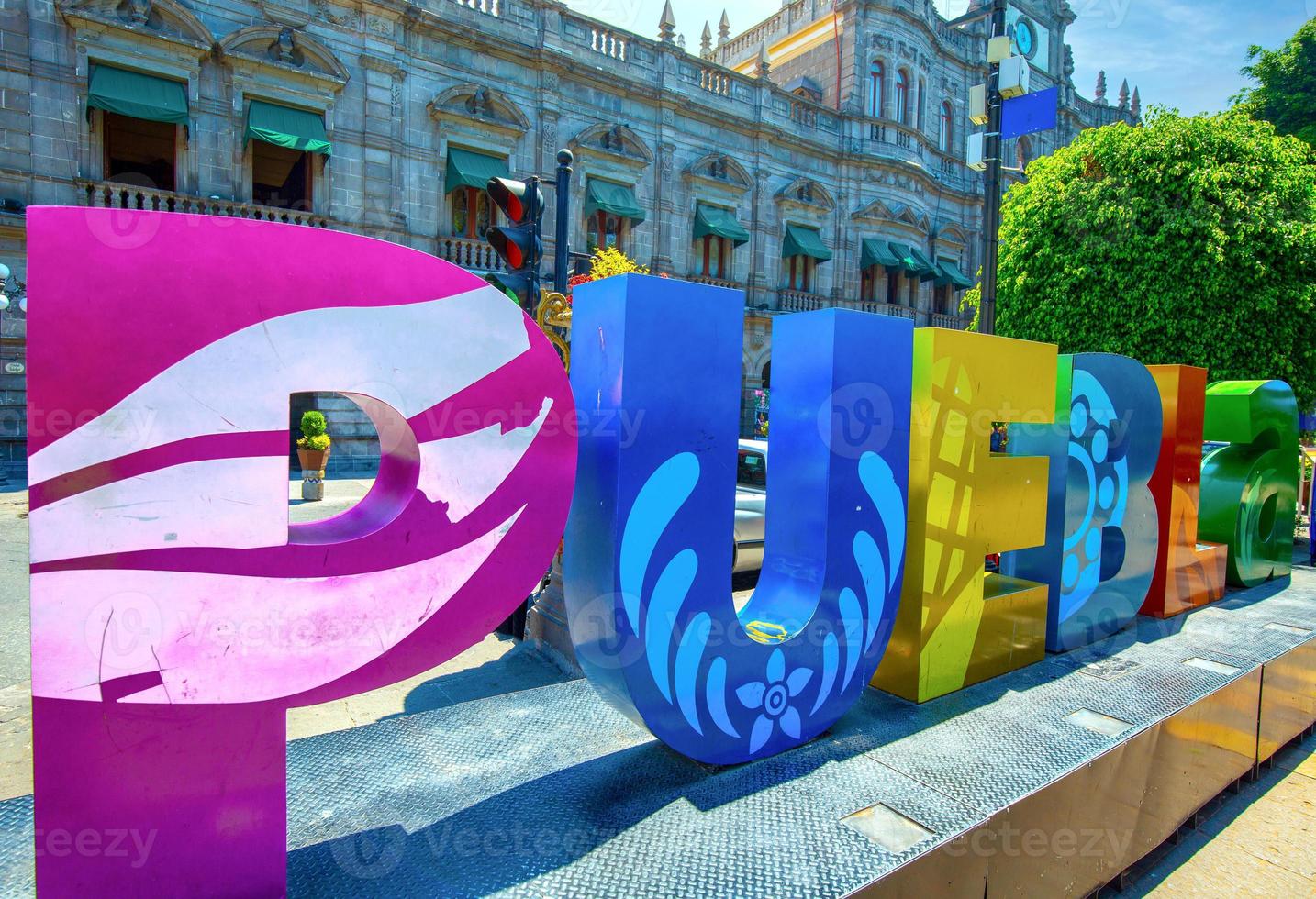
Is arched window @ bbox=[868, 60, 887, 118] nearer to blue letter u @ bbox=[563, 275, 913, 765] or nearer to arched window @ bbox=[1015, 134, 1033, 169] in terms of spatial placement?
arched window @ bbox=[1015, 134, 1033, 169]

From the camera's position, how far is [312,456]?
12789mm

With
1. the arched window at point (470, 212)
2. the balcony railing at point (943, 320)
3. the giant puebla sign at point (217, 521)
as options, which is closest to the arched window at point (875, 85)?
the balcony railing at point (943, 320)

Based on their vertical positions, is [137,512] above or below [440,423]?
below

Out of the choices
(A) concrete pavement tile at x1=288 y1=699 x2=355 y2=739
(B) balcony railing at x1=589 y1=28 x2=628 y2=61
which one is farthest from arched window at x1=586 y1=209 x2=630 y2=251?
(A) concrete pavement tile at x1=288 y1=699 x2=355 y2=739

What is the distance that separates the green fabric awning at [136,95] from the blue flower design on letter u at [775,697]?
15.5m

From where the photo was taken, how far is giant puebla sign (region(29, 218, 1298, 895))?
7.01 ft

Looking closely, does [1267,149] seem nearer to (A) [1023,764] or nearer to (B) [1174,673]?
(B) [1174,673]

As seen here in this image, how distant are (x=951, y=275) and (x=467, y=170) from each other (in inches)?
639

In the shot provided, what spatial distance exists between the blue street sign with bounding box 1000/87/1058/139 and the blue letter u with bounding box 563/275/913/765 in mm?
4970

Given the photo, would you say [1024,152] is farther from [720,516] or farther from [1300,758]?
[720,516]

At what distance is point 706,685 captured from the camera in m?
3.41

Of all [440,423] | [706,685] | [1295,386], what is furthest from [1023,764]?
[1295,386]

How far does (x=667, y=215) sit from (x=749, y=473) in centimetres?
1296

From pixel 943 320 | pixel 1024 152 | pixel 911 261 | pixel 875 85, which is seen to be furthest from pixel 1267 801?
pixel 1024 152
